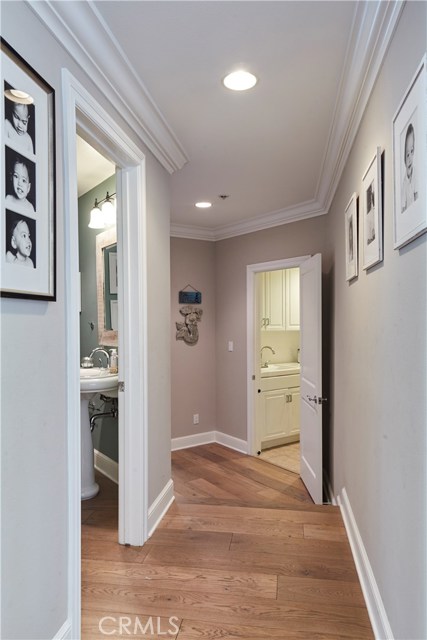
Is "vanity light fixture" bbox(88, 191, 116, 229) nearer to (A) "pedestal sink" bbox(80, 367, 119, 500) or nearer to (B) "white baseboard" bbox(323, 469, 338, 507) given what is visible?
(A) "pedestal sink" bbox(80, 367, 119, 500)

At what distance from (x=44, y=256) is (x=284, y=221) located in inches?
130

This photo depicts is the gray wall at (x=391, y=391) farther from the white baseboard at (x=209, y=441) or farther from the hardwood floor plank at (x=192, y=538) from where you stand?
the white baseboard at (x=209, y=441)

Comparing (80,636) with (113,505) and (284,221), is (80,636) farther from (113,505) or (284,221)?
(284,221)

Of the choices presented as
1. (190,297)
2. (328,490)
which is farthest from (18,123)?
(190,297)

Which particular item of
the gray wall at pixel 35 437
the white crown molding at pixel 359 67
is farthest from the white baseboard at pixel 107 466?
the white crown molding at pixel 359 67

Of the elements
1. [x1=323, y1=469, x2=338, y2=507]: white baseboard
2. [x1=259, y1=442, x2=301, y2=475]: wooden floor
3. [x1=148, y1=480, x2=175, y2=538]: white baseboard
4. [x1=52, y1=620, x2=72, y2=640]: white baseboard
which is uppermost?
[x1=52, y1=620, x2=72, y2=640]: white baseboard

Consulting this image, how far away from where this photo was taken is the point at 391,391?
1472mm

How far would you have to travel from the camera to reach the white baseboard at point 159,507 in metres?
2.40

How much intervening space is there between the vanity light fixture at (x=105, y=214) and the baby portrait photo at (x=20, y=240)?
1.98 m

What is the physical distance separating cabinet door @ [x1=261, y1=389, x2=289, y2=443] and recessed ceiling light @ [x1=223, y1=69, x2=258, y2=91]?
346 centimetres

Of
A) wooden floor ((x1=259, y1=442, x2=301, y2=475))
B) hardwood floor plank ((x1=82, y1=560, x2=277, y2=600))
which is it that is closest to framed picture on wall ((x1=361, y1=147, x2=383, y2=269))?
hardwood floor plank ((x1=82, y1=560, x2=277, y2=600))

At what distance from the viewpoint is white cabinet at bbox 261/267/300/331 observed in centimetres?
534

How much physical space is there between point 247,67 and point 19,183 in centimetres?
123

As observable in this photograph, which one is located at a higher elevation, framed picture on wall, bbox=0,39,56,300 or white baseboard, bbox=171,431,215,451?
framed picture on wall, bbox=0,39,56,300
